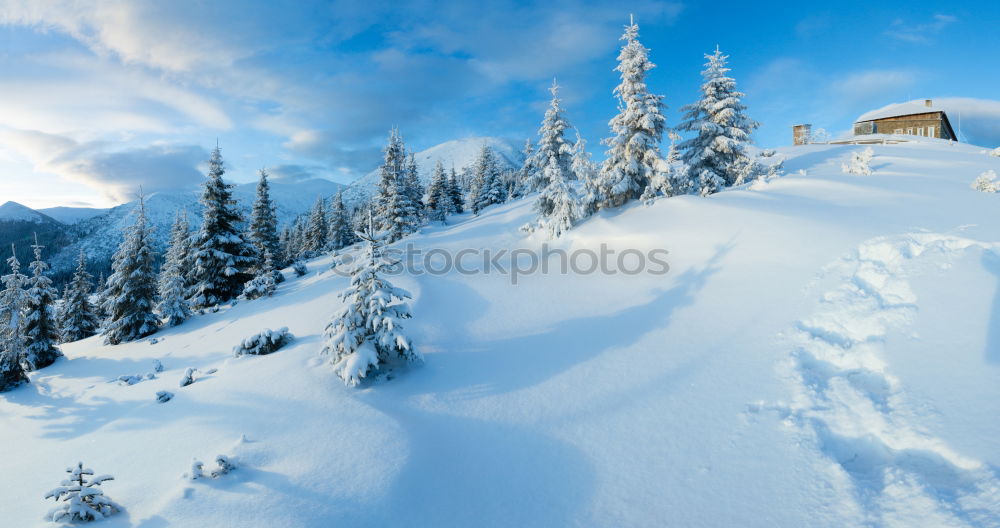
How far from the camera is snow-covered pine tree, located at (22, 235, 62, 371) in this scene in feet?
56.0

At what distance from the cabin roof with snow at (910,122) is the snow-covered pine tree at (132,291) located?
2912 inches

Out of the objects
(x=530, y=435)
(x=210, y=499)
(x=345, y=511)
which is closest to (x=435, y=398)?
(x=530, y=435)

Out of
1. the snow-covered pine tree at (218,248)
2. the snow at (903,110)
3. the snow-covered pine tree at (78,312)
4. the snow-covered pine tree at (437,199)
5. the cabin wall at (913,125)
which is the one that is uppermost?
the snow at (903,110)

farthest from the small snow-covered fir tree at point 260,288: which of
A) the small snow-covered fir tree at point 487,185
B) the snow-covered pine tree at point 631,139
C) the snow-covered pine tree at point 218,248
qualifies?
the small snow-covered fir tree at point 487,185

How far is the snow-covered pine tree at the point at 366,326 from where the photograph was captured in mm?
7805

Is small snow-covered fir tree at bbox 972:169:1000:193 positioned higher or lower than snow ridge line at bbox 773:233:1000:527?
higher

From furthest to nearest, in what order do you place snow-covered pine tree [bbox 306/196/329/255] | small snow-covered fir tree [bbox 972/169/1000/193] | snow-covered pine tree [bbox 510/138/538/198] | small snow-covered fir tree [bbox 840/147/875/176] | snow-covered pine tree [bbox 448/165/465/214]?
snow-covered pine tree [bbox 448/165/465/214], snow-covered pine tree [bbox 306/196/329/255], snow-covered pine tree [bbox 510/138/538/198], small snow-covered fir tree [bbox 840/147/875/176], small snow-covered fir tree [bbox 972/169/1000/193]

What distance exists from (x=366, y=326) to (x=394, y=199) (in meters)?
27.1

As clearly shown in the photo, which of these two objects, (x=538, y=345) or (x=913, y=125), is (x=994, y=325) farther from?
(x=913, y=125)

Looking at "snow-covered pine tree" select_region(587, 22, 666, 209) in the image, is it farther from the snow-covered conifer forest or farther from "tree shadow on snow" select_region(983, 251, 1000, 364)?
"tree shadow on snow" select_region(983, 251, 1000, 364)

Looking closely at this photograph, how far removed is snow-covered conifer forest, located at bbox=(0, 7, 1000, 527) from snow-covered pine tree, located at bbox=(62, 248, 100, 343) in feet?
46.8

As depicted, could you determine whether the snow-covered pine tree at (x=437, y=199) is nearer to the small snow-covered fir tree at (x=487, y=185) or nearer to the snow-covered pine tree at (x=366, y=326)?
the small snow-covered fir tree at (x=487, y=185)

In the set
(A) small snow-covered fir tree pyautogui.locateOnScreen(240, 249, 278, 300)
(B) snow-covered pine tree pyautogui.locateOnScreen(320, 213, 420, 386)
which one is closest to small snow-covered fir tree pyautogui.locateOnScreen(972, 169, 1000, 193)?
(B) snow-covered pine tree pyautogui.locateOnScreen(320, 213, 420, 386)

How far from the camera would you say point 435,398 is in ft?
25.5
